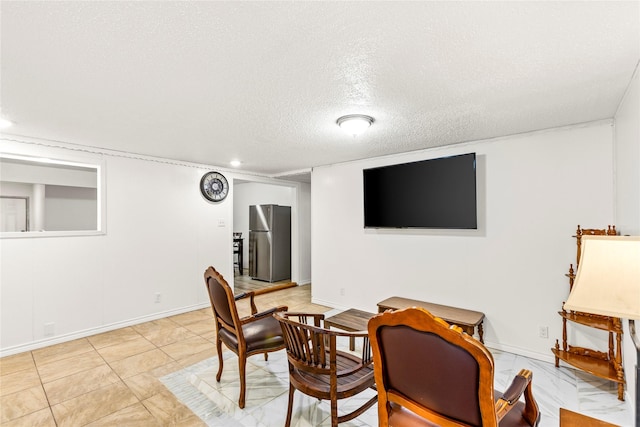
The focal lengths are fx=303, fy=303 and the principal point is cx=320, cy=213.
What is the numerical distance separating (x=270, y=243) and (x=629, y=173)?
5.71 meters

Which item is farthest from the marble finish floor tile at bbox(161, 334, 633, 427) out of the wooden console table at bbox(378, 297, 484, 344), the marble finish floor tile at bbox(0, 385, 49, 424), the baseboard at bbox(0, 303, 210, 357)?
the baseboard at bbox(0, 303, 210, 357)

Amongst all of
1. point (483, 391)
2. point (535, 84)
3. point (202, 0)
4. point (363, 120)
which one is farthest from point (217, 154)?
point (483, 391)

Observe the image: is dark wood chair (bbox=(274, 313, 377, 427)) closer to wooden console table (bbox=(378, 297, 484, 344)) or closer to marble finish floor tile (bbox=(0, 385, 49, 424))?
wooden console table (bbox=(378, 297, 484, 344))

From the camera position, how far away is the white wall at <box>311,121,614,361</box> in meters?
2.83

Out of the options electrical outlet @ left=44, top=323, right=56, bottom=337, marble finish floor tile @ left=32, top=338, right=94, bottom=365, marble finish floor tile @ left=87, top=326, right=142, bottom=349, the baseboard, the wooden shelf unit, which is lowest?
marble finish floor tile @ left=32, top=338, right=94, bottom=365

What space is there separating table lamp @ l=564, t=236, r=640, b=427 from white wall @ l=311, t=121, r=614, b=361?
6.97 ft

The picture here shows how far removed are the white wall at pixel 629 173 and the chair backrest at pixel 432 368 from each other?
137 centimetres

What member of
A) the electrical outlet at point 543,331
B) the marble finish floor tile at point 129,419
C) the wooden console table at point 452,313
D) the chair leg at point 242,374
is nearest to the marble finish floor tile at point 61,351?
the marble finish floor tile at point 129,419

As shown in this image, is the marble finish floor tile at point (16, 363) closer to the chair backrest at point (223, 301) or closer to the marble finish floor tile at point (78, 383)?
the marble finish floor tile at point (78, 383)

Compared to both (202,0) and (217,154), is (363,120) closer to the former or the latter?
(202,0)

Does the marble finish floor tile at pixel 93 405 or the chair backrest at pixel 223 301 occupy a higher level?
the chair backrest at pixel 223 301

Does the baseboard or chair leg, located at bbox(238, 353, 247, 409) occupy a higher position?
chair leg, located at bbox(238, 353, 247, 409)

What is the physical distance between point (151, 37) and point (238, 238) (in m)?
6.79

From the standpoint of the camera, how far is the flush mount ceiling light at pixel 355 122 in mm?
2619
